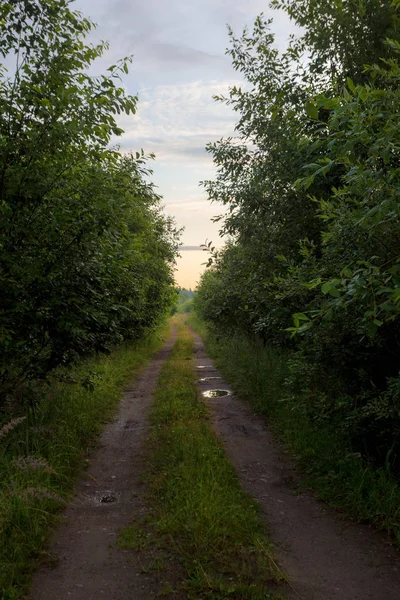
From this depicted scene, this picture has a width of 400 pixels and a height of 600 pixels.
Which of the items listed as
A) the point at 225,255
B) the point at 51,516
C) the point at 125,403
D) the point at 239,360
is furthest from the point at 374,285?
the point at 239,360

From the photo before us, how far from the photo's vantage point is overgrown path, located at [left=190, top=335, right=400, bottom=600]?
3.93 m

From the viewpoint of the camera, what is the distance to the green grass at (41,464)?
4215 mm

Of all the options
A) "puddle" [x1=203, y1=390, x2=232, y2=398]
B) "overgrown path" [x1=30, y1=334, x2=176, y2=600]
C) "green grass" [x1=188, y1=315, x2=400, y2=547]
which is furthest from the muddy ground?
"puddle" [x1=203, y1=390, x2=232, y2=398]

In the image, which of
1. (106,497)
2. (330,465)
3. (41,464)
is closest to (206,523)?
(106,497)

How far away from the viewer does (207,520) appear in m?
4.71

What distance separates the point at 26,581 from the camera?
392 centimetres

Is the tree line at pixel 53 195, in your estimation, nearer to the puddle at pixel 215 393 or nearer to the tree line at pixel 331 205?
the tree line at pixel 331 205

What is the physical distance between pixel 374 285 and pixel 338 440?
432 centimetres

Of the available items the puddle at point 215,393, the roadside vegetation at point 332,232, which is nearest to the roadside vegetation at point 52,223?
the roadside vegetation at point 332,232

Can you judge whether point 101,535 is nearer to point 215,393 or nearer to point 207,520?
point 207,520

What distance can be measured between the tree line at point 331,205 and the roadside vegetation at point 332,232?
23mm

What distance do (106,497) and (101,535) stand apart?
1.02m

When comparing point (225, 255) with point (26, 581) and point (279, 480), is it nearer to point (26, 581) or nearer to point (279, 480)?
point (279, 480)

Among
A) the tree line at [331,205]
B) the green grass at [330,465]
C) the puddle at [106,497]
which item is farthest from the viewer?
the puddle at [106,497]
